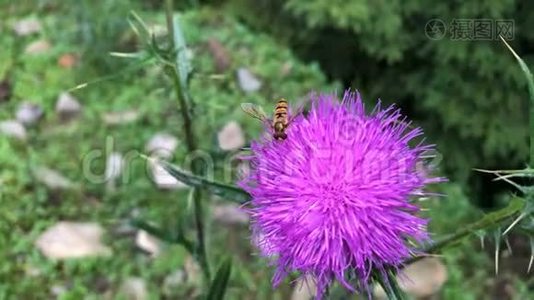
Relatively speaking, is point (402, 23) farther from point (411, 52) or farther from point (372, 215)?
point (372, 215)

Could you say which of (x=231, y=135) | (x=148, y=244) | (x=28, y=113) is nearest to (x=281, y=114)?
(x=148, y=244)

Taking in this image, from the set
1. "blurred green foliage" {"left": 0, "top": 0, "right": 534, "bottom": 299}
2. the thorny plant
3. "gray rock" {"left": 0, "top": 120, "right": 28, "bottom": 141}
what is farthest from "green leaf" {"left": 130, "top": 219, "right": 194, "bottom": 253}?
"gray rock" {"left": 0, "top": 120, "right": 28, "bottom": 141}

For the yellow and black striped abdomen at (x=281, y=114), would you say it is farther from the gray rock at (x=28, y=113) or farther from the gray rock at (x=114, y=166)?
the gray rock at (x=28, y=113)

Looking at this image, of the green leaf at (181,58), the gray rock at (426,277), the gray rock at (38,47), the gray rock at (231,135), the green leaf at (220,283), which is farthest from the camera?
the gray rock at (38,47)

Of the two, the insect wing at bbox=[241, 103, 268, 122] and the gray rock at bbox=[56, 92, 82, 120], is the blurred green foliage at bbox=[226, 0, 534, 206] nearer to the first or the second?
the gray rock at bbox=[56, 92, 82, 120]

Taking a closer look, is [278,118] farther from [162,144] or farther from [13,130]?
[13,130]

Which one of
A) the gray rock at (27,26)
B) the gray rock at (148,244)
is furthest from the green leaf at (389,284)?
the gray rock at (27,26)
